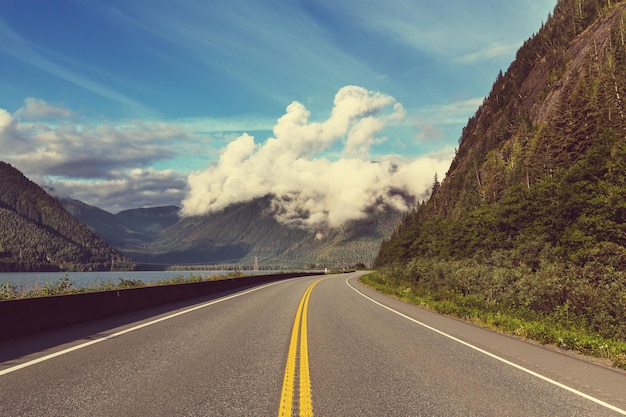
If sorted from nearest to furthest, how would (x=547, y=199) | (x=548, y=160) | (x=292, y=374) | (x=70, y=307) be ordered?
(x=292, y=374)
(x=70, y=307)
(x=547, y=199)
(x=548, y=160)

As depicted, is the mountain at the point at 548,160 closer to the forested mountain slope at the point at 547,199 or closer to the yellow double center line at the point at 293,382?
the forested mountain slope at the point at 547,199

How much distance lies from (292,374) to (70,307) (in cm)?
899

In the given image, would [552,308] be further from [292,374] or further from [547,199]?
[547,199]

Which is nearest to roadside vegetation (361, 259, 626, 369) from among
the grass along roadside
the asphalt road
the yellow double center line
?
the grass along roadside

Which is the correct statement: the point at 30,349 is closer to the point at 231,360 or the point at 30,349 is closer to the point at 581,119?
the point at 231,360

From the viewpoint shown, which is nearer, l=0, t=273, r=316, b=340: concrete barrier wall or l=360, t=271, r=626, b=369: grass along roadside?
l=360, t=271, r=626, b=369: grass along roadside

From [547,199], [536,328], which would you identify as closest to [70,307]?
[536,328]

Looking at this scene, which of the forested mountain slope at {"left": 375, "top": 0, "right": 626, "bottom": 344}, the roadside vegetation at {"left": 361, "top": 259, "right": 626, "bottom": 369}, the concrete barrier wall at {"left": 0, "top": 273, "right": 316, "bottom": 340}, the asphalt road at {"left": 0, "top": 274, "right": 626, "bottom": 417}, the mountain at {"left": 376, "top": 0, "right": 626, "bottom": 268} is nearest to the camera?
the asphalt road at {"left": 0, "top": 274, "right": 626, "bottom": 417}

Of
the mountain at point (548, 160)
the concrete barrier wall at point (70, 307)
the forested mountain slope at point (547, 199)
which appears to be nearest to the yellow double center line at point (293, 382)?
the forested mountain slope at point (547, 199)

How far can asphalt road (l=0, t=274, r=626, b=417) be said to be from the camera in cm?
532

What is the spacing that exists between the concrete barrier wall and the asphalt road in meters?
0.57

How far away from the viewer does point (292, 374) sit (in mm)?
6887

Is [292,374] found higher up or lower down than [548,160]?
lower down

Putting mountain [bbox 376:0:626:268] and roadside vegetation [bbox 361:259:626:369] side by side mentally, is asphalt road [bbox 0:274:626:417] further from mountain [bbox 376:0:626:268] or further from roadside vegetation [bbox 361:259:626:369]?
mountain [bbox 376:0:626:268]
